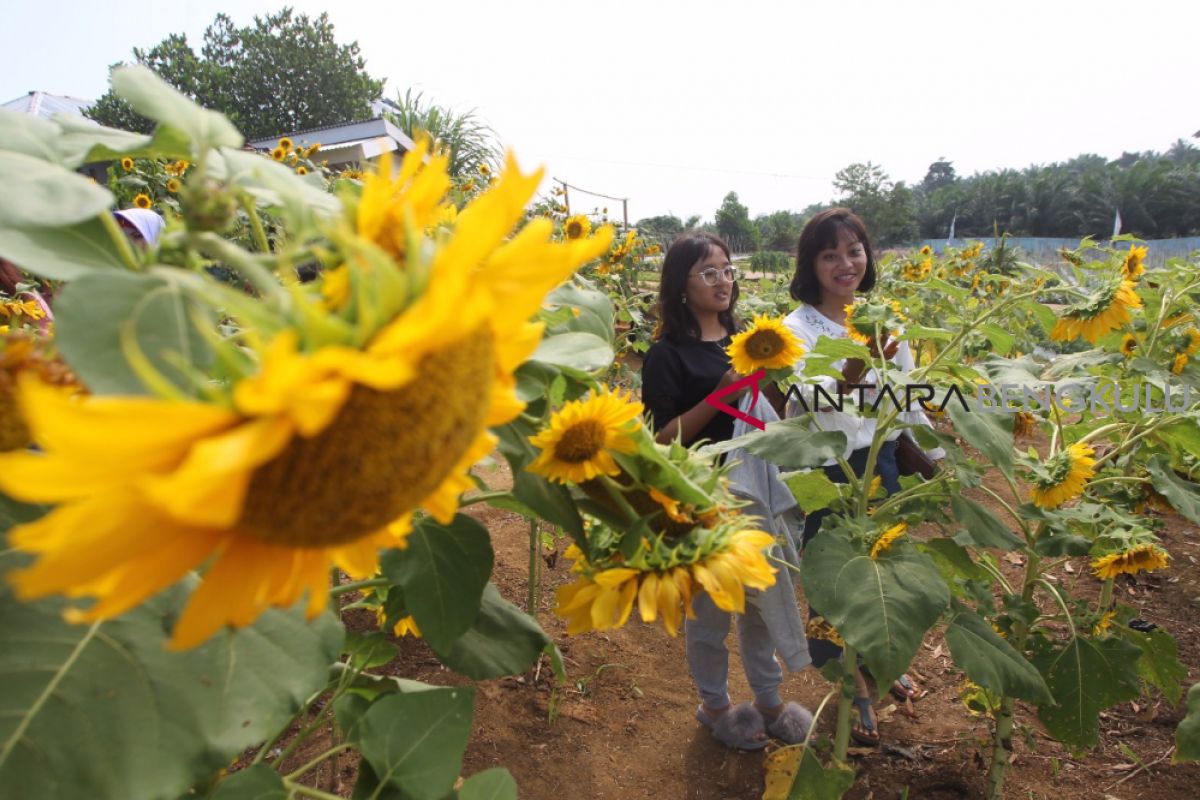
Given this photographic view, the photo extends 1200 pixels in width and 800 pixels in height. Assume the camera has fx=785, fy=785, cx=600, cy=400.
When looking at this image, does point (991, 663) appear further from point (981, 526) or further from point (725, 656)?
point (725, 656)

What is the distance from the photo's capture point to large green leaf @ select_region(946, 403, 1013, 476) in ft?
3.93

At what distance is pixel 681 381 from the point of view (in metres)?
2.26

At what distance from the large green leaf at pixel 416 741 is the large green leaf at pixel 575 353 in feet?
1.15

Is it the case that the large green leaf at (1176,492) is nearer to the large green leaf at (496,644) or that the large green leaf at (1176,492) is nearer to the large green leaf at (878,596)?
the large green leaf at (878,596)

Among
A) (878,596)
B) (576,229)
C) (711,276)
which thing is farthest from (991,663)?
(576,229)

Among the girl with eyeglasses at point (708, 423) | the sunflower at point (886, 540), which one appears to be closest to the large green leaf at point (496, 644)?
the sunflower at point (886, 540)

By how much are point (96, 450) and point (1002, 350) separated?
1633 millimetres

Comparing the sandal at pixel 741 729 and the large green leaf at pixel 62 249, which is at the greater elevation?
the large green leaf at pixel 62 249

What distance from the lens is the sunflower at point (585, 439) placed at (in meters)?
0.56

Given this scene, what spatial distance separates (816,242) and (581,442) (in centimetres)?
197

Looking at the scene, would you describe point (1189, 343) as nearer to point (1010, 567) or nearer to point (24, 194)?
point (1010, 567)

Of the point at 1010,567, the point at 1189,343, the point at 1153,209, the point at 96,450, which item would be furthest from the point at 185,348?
the point at 1153,209

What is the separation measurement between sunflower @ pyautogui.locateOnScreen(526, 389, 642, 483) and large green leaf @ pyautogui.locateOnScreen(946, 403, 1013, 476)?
791mm

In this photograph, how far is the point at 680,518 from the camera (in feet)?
2.03
